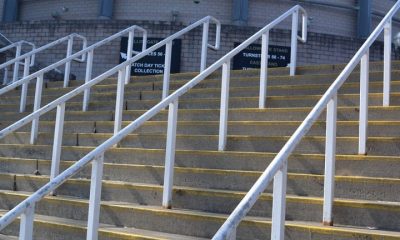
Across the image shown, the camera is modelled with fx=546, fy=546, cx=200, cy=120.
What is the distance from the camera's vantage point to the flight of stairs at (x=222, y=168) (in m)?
3.63

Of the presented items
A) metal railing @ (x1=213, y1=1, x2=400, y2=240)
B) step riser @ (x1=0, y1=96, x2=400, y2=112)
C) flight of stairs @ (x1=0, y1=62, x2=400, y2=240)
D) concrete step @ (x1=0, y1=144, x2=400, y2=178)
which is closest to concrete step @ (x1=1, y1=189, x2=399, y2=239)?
flight of stairs @ (x1=0, y1=62, x2=400, y2=240)

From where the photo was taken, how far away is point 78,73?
40.2 ft

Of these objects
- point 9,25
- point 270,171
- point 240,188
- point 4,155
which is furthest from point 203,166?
point 9,25

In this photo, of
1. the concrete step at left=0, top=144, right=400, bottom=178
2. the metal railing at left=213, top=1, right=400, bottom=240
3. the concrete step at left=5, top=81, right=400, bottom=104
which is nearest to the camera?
the metal railing at left=213, top=1, right=400, bottom=240

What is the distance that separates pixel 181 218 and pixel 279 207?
1.24 m

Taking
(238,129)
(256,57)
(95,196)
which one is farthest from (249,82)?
(256,57)

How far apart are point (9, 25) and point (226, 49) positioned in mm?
5455

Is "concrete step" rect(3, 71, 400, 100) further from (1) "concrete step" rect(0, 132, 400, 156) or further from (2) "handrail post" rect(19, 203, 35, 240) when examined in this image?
(2) "handrail post" rect(19, 203, 35, 240)

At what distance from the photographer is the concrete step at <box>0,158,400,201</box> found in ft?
12.0

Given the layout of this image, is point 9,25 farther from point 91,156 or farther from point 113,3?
point 91,156

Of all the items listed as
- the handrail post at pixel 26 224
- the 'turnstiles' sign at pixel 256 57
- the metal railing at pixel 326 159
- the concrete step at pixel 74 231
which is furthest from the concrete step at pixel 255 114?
the 'turnstiles' sign at pixel 256 57

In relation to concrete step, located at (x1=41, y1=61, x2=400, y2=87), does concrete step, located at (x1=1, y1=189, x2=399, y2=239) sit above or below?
below

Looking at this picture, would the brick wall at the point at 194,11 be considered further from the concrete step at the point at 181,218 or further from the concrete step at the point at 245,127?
the concrete step at the point at 181,218

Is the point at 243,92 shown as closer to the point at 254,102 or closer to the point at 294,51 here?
the point at 254,102
